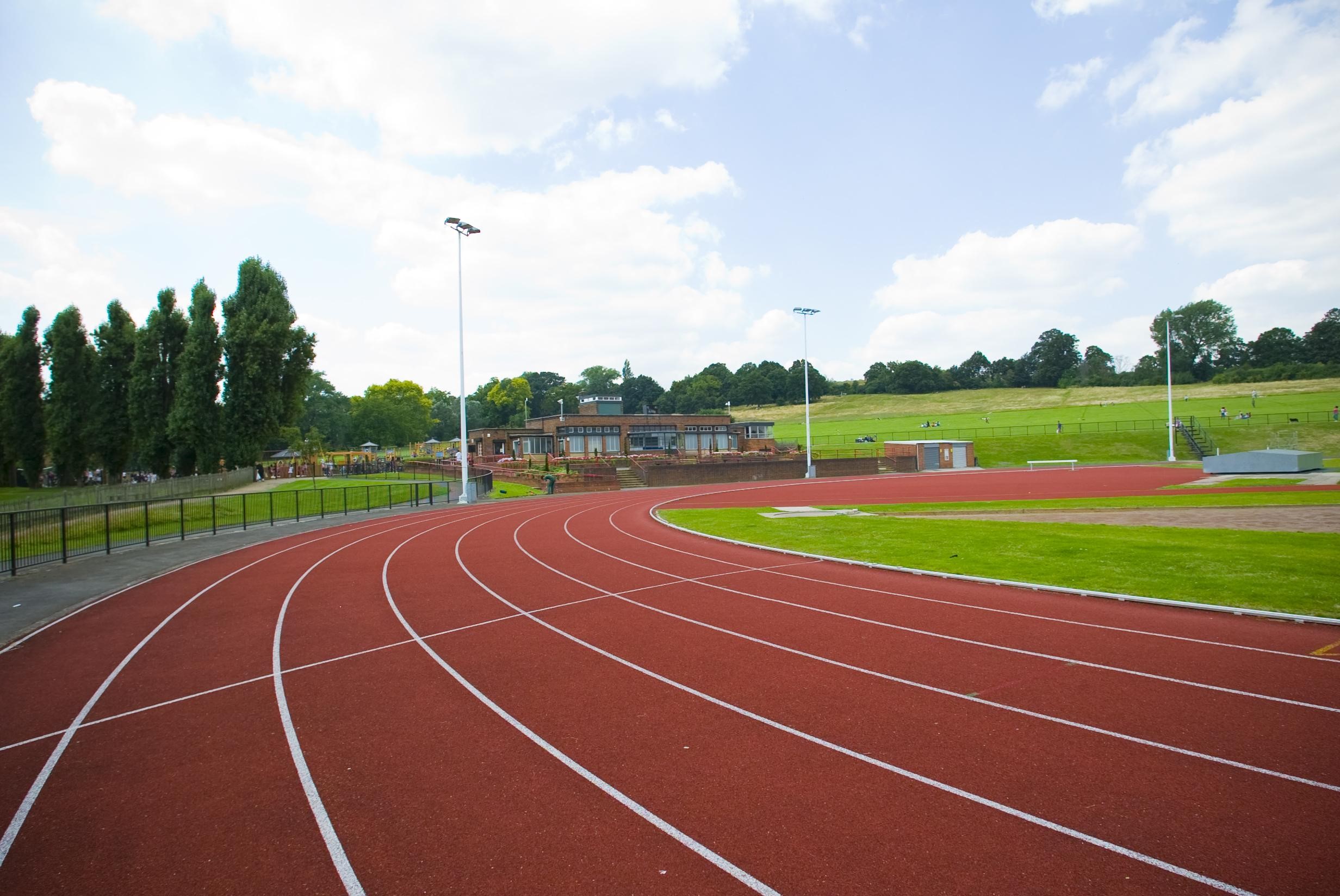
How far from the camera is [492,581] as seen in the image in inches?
561

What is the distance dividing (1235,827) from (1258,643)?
5315mm

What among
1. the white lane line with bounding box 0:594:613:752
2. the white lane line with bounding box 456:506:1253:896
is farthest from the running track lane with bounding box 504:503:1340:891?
the white lane line with bounding box 0:594:613:752

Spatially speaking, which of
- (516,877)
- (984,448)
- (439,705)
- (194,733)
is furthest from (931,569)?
(984,448)

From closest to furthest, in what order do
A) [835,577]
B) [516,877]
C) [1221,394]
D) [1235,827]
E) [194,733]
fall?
[516,877] → [1235,827] → [194,733] → [835,577] → [1221,394]

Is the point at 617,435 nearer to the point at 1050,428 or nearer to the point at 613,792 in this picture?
the point at 1050,428

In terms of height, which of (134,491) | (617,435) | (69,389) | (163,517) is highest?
(69,389)

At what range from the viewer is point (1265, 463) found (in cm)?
3634

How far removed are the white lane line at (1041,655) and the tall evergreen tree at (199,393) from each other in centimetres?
4812

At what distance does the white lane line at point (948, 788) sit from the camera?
425 cm

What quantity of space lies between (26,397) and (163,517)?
4009 centimetres

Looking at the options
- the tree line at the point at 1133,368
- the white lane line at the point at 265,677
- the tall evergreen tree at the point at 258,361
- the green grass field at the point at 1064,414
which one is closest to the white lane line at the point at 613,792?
the white lane line at the point at 265,677

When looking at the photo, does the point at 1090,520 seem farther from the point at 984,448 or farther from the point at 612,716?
the point at 984,448

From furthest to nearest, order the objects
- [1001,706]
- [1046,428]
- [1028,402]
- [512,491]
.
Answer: [1028,402] → [1046,428] → [512,491] → [1001,706]

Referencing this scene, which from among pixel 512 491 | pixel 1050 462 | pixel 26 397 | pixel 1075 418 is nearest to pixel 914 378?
pixel 1075 418
